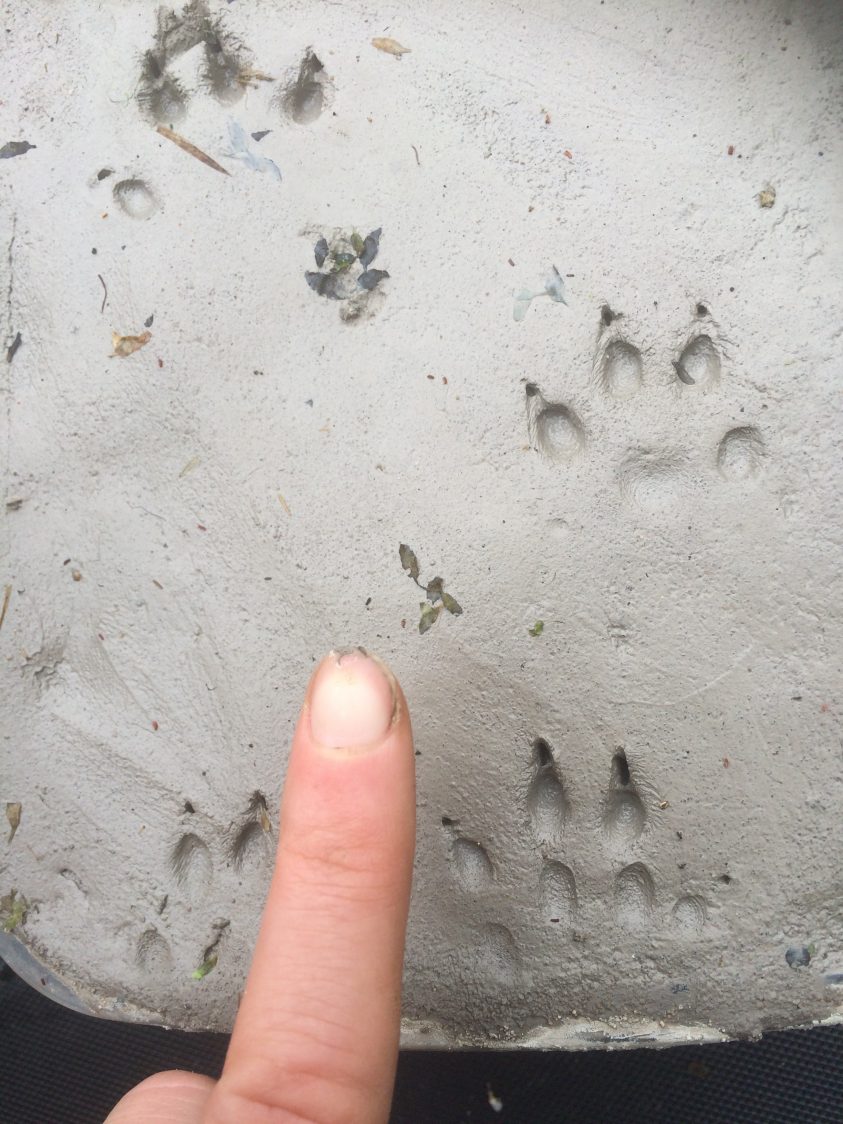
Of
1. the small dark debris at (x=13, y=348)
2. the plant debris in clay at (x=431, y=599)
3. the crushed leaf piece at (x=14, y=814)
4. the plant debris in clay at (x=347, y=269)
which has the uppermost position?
the plant debris in clay at (x=347, y=269)

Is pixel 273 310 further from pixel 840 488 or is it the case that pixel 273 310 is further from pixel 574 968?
pixel 574 968

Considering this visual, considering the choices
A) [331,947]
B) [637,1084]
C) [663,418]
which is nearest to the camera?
[331,947]

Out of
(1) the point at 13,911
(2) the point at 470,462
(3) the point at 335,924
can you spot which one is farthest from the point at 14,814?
(2) the point at 470,462

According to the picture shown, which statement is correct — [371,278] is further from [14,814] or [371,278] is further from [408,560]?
[14,814]

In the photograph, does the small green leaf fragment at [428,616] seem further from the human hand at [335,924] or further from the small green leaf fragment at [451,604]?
the human hand at [335,924]

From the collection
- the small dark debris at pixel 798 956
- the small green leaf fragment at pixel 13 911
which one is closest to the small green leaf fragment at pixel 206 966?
the small green leaf fragment at pixel 13 911

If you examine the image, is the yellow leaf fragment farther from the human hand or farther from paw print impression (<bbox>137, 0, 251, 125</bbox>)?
the human hand

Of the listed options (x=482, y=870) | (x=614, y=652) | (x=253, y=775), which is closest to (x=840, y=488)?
(x=614, y=652)
